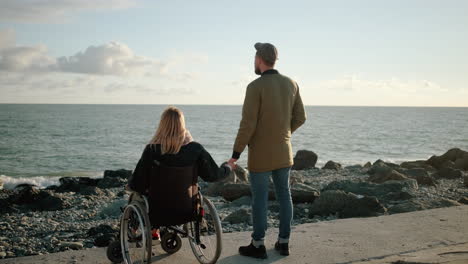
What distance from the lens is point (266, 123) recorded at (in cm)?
396

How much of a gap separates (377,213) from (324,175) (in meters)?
9.07

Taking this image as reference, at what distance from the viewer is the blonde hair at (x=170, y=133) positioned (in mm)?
3533

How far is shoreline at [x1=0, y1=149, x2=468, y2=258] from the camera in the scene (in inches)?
237

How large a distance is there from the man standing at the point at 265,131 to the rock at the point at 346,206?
3.07 m

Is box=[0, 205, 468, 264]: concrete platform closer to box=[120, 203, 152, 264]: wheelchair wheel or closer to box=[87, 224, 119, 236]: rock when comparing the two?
box=[120, 203, 152, 264]: wheelchair wheel

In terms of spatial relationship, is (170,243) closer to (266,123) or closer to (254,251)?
(254,251)

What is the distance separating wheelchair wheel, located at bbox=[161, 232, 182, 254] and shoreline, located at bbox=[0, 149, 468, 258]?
1.04m

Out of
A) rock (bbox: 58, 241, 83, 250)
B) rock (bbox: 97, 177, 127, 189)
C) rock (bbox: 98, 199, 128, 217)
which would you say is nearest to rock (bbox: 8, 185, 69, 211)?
rock (bbox: 98, 199, 128, 217)

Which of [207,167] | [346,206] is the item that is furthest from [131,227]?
[346,206]

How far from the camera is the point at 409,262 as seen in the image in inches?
151

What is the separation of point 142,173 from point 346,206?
14.1 ft

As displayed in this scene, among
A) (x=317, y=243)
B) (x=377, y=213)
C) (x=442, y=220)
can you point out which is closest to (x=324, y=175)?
(x=377, y=213)

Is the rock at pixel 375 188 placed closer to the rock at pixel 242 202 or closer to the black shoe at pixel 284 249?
the rock at pixel 242 202

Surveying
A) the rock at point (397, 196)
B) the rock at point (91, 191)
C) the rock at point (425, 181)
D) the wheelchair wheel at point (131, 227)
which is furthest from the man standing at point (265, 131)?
the rock at point (425, 181)
